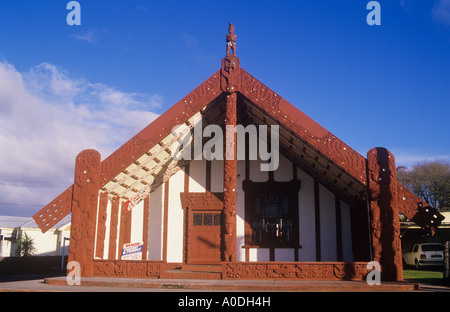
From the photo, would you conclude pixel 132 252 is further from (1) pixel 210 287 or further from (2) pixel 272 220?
(2) pixel 272 220

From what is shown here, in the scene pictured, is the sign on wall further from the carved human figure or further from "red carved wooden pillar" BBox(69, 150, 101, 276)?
the carved human figure

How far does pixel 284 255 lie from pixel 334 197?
268 cm

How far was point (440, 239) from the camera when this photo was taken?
24703mm

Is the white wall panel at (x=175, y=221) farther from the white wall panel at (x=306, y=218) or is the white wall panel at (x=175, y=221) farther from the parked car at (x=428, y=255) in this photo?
the parked car at (x=428, y=255)

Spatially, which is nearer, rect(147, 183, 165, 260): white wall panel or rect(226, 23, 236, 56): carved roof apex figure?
rect(226, 23, 236, 56): carved roof apex figure

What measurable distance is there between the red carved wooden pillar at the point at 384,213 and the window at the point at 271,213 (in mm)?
4336

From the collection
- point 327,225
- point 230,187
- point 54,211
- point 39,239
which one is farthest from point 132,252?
point 39,239

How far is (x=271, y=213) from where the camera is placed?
46.9 feet

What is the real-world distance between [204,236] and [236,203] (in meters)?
1.92

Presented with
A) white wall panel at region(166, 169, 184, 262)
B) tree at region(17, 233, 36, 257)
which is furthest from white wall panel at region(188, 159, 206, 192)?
tree at region(17, 233, 36, 257)

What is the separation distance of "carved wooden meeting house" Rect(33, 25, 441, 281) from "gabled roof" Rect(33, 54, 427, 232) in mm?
30

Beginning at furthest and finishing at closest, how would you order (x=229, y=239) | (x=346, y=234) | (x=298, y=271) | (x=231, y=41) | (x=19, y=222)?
(x=19, y=222)
(x=346, y=234)
(x=231, y=41)
(x=229, y=239)
(x=298, y=271)

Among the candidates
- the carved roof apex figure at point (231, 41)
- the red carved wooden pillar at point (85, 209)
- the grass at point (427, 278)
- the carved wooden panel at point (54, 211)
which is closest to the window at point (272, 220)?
the grass at point (427, 278)

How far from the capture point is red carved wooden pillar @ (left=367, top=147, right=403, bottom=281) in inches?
376
